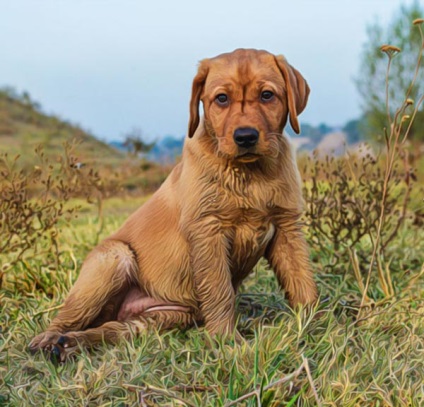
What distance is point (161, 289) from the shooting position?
400 cm

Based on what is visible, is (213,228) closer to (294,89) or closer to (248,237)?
(248,237)

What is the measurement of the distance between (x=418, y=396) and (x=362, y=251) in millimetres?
3106

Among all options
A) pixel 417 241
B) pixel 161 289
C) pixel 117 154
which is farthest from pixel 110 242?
pixel 117 154

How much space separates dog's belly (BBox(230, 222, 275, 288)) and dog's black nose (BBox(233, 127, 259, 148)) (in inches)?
22.8

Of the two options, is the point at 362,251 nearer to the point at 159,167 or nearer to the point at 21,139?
the point at 159,167

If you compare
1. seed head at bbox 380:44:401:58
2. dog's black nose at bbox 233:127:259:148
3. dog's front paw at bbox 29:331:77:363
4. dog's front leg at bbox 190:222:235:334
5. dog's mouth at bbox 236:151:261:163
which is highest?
seed head at bbox 380:44:401:58

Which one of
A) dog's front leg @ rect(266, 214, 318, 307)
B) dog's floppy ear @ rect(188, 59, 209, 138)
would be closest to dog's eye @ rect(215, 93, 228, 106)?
dog's floppy ear @ rect(188, 59, 209, 138)

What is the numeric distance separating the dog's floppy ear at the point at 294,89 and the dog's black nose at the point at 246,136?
351mm

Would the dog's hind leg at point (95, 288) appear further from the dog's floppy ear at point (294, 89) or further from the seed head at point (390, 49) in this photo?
the seed head at point (390, 49)

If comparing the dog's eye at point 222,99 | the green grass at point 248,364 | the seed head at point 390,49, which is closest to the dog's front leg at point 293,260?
the green grass at point 248,364

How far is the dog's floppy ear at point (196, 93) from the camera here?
358cm

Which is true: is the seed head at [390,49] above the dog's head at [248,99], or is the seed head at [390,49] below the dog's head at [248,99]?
above

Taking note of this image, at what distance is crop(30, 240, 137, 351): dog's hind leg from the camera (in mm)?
3961

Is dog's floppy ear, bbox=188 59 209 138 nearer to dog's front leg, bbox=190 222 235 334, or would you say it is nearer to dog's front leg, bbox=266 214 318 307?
dog's front leg, bbox=190 222 235 334
